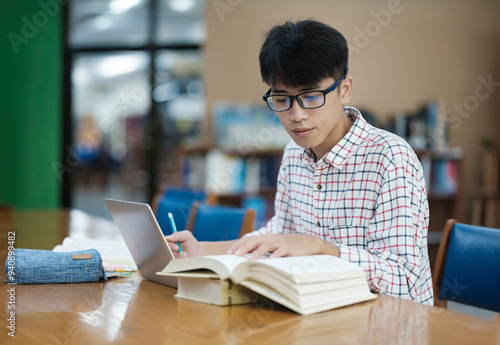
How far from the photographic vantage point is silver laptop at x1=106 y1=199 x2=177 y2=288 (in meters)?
1.35

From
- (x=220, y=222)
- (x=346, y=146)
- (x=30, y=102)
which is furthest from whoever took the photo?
(x=30, y=102)

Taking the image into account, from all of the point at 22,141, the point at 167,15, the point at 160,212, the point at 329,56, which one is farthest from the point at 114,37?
the point at 329,56

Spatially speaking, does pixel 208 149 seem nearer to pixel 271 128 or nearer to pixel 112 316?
pixel 271 128

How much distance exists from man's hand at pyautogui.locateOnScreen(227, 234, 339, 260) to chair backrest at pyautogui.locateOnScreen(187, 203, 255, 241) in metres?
0.85

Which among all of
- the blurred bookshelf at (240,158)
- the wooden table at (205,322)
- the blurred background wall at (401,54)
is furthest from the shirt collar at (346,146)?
the blurred background wall at (401,54)

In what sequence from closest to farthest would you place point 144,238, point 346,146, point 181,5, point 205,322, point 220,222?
point 205,322 < point 144,238 < point 346,146 < point 220,222 < point 181,5

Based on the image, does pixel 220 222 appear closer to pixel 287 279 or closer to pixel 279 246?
pixel 279 246

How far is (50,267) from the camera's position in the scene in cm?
151

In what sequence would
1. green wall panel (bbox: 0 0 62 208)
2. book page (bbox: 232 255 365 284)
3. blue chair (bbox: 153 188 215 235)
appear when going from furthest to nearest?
green wall panel (bbox: 0 0 62 208), blue chair (bbox: 153 188 215 235), book page (bbox: 232 255 365 284)

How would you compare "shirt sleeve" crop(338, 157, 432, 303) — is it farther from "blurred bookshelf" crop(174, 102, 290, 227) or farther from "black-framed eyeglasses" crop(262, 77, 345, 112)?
"blurred bookshelf" crop(174, 102, 290, 227)

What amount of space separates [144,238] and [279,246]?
1.09ft

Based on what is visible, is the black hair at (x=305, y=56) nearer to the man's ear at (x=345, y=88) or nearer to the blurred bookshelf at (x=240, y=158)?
the man's ear at (x=345, y=88)

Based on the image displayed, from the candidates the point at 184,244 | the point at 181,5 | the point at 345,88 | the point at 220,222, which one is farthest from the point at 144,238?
the point at 181,5

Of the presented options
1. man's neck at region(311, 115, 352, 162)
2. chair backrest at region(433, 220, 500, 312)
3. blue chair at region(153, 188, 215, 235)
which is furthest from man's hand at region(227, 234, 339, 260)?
blue chair at region(153, 188, 215, 235)
